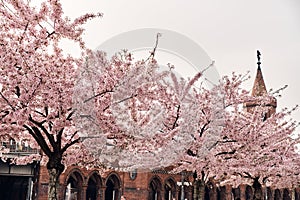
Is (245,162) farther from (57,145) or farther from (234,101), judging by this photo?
(57,145)

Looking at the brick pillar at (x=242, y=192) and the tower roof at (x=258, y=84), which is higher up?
the tower roof at (x=258, y=84)

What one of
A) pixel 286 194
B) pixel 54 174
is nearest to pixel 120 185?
pixel 54 174

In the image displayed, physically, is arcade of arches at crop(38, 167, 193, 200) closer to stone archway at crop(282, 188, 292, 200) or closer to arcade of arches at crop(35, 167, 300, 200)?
arcade of arches at crop(35, 167, 300, 200)

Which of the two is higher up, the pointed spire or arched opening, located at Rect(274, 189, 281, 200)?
the pointed spire

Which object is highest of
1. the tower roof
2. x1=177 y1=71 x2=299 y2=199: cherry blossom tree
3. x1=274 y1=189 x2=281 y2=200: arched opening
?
the tower roof

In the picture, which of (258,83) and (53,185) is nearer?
(53,185)

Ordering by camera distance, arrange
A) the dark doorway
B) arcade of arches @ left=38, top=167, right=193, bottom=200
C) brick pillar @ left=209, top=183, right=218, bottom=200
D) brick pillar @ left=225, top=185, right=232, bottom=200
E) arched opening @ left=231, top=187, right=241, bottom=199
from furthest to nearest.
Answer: arched opening @ left=231, top=187, right=241, bottom=199 < brick pillar @ left=225, top=185, right=232, bottom=200 < brick pillar @ left=209, top=183, right=218, bottom=200 < the dark doorway < arcade of arches @ left=38, top=167, right=193, bottom=200

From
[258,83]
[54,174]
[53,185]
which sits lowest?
[53,185]

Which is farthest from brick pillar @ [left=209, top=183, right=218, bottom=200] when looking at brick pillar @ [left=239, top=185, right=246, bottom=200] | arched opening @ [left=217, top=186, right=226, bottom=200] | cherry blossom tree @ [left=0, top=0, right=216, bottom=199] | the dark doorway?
cherry blossom tree @ [left=0, top=0, right=216, bottom=199]

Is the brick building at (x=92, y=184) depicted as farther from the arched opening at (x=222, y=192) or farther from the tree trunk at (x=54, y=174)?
the tree trunk at (x=54, y=174)

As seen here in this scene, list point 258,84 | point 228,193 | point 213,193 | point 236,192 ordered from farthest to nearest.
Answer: point 258,84, point 236,192, point 228,193, point 213,193

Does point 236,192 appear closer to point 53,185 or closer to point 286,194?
point 286,194

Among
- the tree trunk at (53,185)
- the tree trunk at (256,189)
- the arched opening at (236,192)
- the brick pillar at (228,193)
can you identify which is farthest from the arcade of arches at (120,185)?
the tree trunk at (53,185)

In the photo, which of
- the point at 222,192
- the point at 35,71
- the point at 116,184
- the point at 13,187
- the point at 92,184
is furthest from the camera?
the point at 222,192
